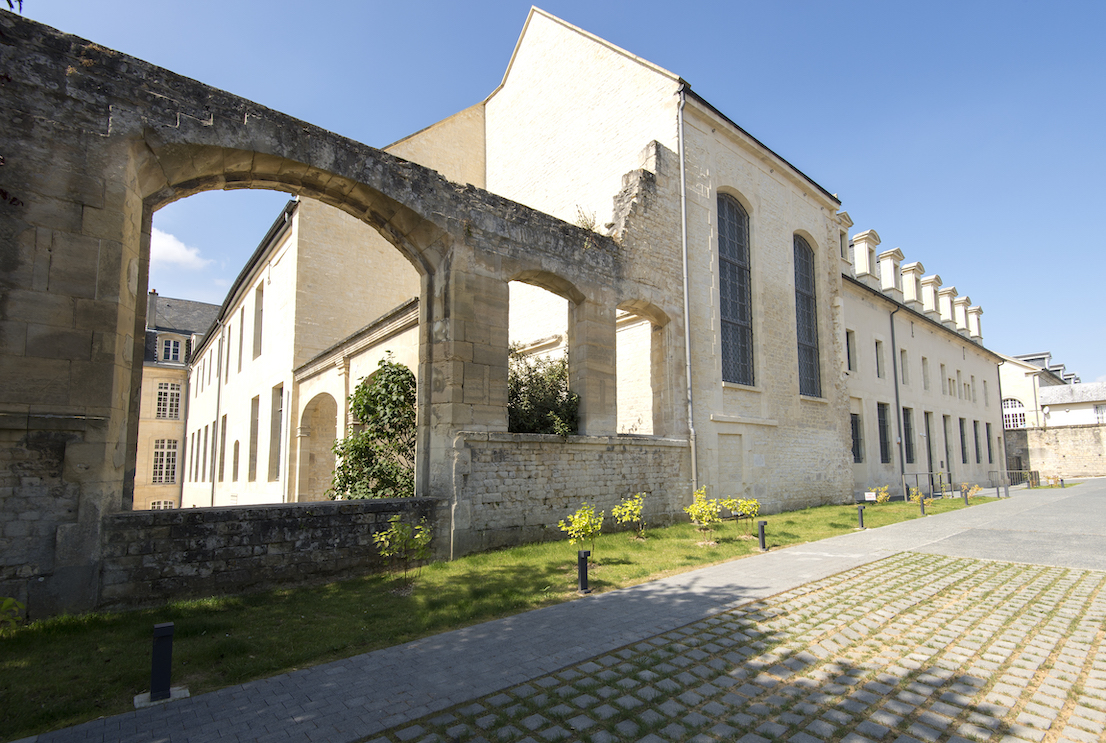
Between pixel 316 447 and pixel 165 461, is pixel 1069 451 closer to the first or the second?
pixel 316 447

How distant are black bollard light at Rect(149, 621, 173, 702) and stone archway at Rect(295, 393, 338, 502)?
38.7 ft

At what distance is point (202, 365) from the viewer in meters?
29.4

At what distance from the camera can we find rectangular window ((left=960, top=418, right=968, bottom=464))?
27859 mm

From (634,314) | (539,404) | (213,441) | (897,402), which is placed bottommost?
(213,441)

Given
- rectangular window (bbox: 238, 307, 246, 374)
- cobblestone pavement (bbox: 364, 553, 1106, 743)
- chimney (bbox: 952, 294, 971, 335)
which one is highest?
chimney (bbox: 952, 294, 971, 335)

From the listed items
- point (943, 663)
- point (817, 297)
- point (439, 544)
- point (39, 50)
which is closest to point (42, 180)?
point (39, 50)

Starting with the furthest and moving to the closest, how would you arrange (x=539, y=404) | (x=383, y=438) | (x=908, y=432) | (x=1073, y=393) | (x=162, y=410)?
1. (x=1073, y=393)
2. (x=162, y=410)
3. (x=908, y=432)
4. (x=383, y=438)
5. (x=539, y=404)

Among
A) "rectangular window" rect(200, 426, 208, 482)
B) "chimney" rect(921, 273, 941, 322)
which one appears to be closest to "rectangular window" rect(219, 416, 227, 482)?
"rectangular window" rect(200, 426, 208, 482)

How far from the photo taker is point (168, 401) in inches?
1264

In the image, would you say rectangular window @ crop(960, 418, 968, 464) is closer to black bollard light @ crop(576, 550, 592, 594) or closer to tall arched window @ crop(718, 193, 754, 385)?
tall arched window @ crop(718, 193, 754, 385)

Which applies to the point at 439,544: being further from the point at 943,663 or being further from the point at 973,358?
the point at 973,358

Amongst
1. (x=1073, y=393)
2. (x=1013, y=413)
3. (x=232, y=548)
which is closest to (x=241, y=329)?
(x=232, y=548)

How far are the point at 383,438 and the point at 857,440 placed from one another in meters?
17.1

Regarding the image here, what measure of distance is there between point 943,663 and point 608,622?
99.7 inches
